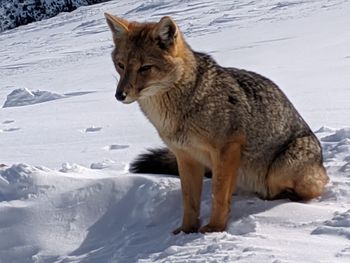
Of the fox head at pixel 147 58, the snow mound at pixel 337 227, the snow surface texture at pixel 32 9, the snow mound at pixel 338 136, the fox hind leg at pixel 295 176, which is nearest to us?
the snow mound at pixel 337 227

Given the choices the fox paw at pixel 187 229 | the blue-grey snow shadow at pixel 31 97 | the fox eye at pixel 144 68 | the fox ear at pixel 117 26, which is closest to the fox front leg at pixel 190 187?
the fox paw at pixel 187 229

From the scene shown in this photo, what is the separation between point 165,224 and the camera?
4.89 m

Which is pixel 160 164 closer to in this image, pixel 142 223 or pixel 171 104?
pixel 142 223

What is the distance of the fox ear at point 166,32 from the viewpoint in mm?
4500

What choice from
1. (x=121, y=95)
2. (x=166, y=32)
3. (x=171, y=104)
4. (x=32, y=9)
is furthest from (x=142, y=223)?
(x=32, y=9)

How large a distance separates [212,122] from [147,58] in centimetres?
57

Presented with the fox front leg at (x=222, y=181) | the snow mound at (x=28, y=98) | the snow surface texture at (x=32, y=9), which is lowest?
the snow surface texture at (x=32, y=9)

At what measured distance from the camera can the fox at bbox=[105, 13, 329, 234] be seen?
14.7 feet

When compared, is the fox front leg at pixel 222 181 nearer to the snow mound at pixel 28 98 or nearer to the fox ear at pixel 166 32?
the fox ear at pixel 166 32

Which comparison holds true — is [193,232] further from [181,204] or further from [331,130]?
[331,130]

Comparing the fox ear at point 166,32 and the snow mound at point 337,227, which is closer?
the snow mound at point 337,227

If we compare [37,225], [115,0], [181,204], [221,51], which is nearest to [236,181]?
[181,204]

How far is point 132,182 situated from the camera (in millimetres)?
5250

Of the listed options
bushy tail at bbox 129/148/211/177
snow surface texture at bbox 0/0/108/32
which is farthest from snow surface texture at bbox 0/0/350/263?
snow surface texture at bbox 0/0/108/32
